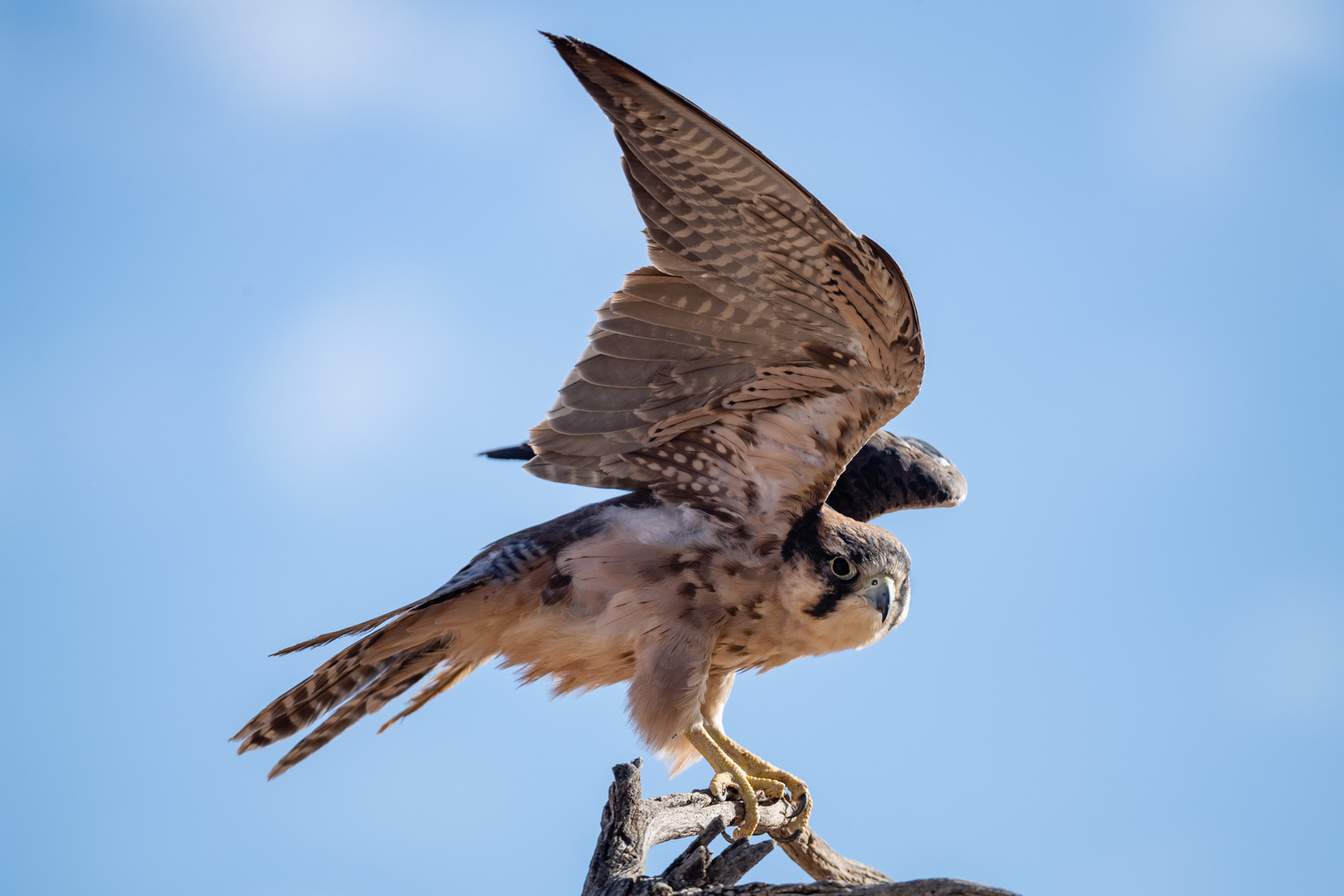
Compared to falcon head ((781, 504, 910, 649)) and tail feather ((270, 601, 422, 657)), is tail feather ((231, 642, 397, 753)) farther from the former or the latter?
falcon head ((781, 504, 910, 649))

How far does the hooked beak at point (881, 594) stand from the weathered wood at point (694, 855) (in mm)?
792

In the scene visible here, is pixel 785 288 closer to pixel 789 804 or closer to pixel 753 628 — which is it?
pixel 753 628

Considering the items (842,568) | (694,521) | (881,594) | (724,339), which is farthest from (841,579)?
(724,339)

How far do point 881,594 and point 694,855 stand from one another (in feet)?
3.52

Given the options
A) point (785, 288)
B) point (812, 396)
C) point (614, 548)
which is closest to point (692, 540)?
point (614, 548)

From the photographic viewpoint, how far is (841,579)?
373cm

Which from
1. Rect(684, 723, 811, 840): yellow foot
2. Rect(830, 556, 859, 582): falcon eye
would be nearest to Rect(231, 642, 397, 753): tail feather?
Rect(684, 723, 811, 840): yellow foot

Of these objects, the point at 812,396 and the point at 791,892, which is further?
the point at 812,396

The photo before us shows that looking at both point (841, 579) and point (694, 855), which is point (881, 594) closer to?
point (841, 579)

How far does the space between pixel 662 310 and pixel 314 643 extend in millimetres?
1564

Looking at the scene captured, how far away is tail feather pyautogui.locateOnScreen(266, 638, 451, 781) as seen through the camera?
399 centimetres

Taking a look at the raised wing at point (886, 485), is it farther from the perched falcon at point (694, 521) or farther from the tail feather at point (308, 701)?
the tail feather at point (308, 701)

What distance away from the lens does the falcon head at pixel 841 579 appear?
12.2ft

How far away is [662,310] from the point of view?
11.8ft
